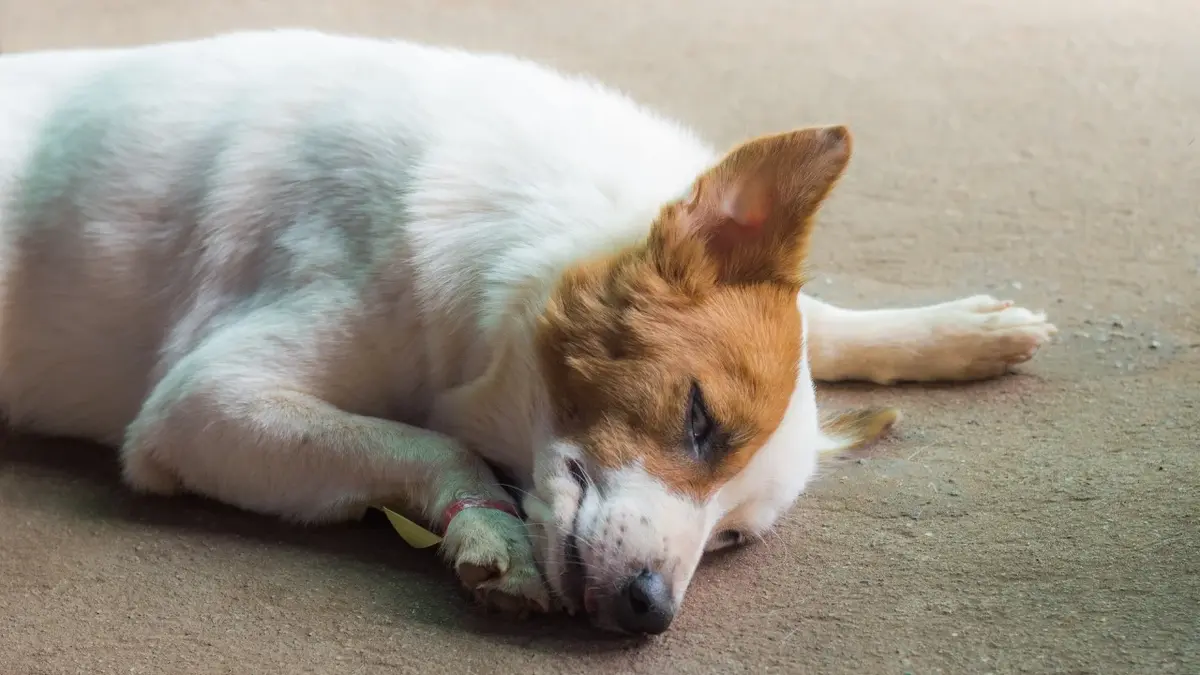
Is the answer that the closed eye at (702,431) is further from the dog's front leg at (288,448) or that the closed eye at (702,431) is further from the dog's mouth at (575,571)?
the dog's front leg at (288,448)

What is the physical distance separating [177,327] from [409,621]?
758 millimetres

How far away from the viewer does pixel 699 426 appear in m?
1.66

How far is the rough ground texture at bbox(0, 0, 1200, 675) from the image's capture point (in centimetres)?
159

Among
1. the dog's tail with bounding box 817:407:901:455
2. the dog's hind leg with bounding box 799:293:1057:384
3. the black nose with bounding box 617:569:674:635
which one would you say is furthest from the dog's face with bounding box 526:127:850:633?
the dog's hind leg with bounding box 799:293:1057:384

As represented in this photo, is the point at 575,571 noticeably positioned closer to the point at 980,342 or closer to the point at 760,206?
the point at 760,206

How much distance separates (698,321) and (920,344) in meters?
0.84

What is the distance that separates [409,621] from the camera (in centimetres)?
164

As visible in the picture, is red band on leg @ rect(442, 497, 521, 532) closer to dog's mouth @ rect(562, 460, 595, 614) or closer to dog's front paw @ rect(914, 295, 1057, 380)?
dog's mouth @ rect(562, 460, 595, 614)

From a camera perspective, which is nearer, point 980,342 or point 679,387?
point 679,387

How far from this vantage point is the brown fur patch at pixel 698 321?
1646 millimetres

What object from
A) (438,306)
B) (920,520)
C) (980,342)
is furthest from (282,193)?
(980,342)

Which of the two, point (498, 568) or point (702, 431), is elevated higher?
point (702, 431)

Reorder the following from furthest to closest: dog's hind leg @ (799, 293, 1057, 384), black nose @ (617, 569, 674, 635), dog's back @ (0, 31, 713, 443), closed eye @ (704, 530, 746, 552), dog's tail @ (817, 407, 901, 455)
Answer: dog's hind leg @ (799, 293, 1057, 384) < dog's tail @ (817, 407, 901, 455) < dog's back @ (0, 31, 713, 443) < closed eye @ (704, 530, 746, 552) < black nose @ (617, 569, 674, 635)

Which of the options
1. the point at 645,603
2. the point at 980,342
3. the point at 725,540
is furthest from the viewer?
the point at 980,342
